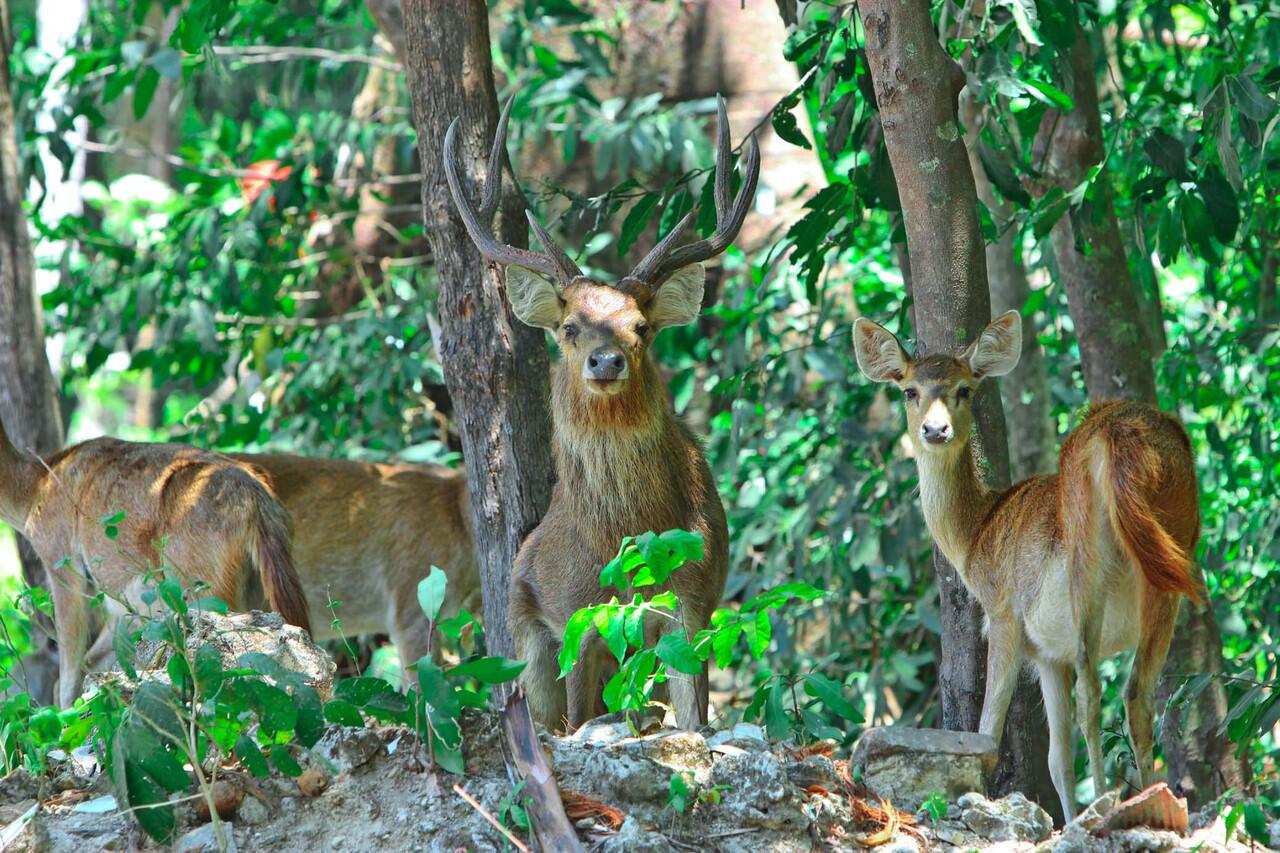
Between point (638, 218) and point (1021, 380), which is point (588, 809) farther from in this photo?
point (1021, 380)

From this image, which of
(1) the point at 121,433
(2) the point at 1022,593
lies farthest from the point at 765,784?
(1) the point at 121,433

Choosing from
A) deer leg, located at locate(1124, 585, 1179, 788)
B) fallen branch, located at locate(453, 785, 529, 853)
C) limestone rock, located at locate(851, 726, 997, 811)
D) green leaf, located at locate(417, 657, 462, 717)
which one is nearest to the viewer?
fallen branch, located at locate(453, 785, 529, 853)

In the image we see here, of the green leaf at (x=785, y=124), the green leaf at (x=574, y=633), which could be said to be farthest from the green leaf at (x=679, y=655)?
the green leaf at (x=785, y=124)

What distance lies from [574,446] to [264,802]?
259 cm

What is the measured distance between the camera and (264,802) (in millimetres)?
4367

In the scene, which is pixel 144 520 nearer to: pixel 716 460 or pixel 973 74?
pixel 716 460

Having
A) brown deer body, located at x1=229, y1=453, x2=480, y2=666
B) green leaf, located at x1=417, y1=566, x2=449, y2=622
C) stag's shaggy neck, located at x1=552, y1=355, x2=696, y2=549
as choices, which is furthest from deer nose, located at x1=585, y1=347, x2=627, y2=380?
brown deer body, located at x1=229, y1=453, x2=480, y2=666

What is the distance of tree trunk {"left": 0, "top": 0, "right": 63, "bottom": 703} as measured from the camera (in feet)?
29.2

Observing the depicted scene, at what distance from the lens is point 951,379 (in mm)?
5953

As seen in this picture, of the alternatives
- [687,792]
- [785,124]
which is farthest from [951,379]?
[687,792]

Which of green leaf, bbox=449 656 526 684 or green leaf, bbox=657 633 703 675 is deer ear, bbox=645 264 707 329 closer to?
green leaf, bbox=657 633 703 675

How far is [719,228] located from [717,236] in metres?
0.04

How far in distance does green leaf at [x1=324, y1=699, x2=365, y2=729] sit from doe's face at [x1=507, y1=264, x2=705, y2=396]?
2.22 m

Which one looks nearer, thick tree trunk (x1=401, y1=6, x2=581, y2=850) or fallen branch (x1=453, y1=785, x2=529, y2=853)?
fallen branch (x1=453, y1=785, x2=529, y2=853)
